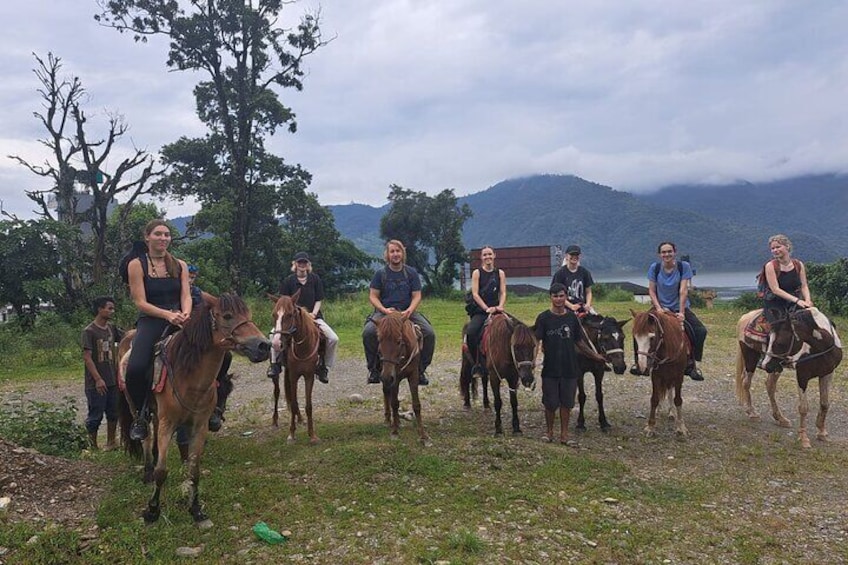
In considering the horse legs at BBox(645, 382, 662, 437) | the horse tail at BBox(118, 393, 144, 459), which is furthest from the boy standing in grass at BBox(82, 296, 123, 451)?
the horse legs at BBox(645, 382, 662, 437)

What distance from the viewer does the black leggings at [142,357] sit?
194 inches

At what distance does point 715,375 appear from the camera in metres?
11.8

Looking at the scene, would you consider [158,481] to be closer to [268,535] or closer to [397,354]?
[268,535]

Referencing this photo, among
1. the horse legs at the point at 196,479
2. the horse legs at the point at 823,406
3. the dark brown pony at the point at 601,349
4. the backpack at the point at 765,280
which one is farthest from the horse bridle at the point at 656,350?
the horse legs at the point at 196,479

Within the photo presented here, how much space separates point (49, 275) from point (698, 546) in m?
21.1

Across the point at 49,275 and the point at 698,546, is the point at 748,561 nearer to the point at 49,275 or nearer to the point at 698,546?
the point at 698,546

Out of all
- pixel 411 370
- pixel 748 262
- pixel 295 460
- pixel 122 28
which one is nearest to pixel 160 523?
pixel 295 460

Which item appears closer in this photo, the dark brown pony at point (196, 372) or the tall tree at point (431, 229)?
the dark brown pony at point (196, 372)

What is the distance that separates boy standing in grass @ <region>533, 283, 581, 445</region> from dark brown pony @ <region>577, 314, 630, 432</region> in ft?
1.63

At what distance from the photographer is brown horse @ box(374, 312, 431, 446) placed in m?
6.71

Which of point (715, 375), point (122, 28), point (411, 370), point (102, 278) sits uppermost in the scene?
point (122, 28)

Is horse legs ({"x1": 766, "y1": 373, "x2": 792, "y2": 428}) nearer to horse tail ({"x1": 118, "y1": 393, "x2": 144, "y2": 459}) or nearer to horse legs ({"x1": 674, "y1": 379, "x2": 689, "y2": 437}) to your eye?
horse legs ({"x1": 674, "y1": 379, "x2": 689, "y2": 437})

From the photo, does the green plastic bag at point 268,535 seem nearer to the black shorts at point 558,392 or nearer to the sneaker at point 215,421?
the sneaker at point 215,421

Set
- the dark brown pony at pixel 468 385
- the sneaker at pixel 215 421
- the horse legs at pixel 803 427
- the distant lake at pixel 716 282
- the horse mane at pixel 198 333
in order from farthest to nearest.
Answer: the distant lake at pixel 716 282, the dark brown pony at pixel 468 385, the horse legs at pixel 803 427, the sneaker at pixel 215 421, the horse mane at pixel 198 333
